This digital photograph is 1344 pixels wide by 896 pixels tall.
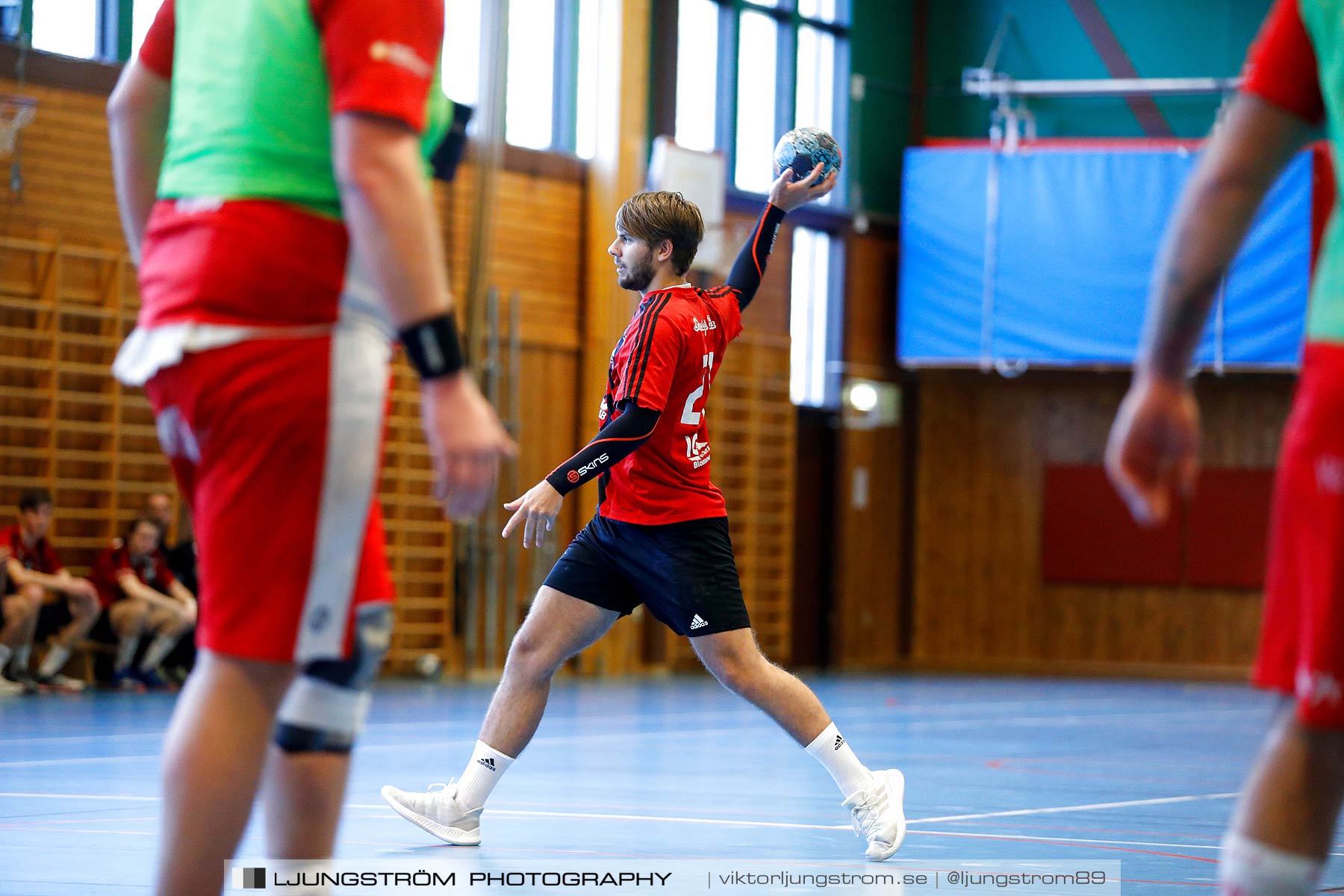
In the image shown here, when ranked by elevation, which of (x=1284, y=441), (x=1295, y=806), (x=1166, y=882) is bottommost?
(x=1166, y=882)

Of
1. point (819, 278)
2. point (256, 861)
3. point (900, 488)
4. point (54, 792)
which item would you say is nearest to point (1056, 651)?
point (900, 488)

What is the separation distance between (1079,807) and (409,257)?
4.94 m

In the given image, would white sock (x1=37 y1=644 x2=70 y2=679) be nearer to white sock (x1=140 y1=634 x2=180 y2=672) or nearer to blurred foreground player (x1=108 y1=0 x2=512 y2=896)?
white sock (x1=140 y1=634 x2=180 y2=672)

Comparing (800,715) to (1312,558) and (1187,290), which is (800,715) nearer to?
(1187,290)

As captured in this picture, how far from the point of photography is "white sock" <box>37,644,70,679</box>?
12.1 m

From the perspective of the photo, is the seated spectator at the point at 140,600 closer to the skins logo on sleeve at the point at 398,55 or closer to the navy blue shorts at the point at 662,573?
the navy blue shorts at the point at 662,573

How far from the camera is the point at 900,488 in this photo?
21109mm

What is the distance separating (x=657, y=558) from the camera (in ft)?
17.0

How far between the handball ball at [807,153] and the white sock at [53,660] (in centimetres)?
825

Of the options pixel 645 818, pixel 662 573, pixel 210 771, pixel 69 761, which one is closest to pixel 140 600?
pixel 69 761

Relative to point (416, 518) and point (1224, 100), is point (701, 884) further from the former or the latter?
point (1224, 100)

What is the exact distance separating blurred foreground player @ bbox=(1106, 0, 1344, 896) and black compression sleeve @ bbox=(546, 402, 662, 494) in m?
2.72

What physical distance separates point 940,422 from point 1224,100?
4.69 m

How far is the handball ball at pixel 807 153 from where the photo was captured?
5.46m
